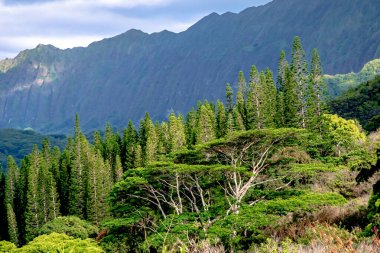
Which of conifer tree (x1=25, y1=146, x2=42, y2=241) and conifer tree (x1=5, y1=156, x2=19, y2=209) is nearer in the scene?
conifer tree (x1=25, y1=146, x2=42, y2=241)

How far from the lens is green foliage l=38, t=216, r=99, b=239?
57781mm

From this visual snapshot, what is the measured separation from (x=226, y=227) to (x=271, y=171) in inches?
408

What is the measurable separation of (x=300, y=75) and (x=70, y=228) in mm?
44504

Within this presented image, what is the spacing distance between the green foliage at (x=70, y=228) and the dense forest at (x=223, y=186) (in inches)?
6.6

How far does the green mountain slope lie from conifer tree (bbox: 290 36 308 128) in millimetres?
33561

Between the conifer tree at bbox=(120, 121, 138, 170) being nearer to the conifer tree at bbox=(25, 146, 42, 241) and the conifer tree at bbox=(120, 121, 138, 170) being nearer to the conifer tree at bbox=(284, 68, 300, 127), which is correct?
the conifer tree at bbox=(25, 146, 42, 241)

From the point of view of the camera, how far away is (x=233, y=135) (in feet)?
107

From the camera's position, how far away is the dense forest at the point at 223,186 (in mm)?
Result: 18661

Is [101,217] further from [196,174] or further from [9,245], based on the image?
[196,174]

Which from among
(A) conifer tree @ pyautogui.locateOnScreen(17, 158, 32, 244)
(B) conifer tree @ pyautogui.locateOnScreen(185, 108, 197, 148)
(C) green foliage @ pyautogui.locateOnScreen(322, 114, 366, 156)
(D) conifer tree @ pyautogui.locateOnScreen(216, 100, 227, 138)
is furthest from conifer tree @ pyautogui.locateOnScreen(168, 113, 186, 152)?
(C) green foliage @ pyautogui.locateOnScreen(322, 114, 366, 156)

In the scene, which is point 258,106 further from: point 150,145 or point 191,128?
point 150,145

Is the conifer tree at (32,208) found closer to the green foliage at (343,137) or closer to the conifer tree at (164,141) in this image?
the conifer tree at (164,141)

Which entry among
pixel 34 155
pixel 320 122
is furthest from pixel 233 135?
pixel 34 155

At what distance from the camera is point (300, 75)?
2874 inches
